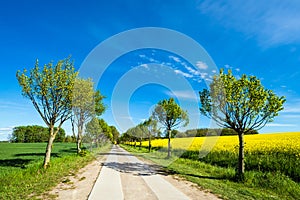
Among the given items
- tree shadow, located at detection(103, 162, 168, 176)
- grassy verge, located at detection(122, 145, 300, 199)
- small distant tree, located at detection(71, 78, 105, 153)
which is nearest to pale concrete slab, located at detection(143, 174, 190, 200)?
grassy verge, located at detection(122, 145, 300, 199)

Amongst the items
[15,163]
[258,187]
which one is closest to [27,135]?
[15,163]

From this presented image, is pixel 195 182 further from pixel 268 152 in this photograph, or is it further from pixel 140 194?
pixel 268 152

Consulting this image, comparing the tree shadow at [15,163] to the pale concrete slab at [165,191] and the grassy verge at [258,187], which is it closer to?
the pale concrete slab at [165,191]

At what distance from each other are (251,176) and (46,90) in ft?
45.4

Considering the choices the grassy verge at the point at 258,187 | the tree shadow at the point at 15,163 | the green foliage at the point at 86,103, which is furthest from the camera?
the green foliage at the point at 86,103

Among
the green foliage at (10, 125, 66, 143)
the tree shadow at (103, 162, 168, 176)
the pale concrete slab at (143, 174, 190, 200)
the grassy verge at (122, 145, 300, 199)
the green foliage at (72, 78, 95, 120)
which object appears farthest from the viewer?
the green foliage at (10, 125, 66, 143)

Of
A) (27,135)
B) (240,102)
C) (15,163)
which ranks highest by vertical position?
(240,102)

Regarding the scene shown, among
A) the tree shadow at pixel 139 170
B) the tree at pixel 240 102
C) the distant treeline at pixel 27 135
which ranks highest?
the tree at pixel 240 102

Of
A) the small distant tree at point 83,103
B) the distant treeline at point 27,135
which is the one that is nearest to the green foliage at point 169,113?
the small distant tree at point 83,103

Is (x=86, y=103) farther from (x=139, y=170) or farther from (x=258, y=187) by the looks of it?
(x=258, y=187)

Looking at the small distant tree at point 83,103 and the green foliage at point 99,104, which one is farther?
the green foliage at point 99,104

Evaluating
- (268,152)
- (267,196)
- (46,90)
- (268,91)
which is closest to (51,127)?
(46,90)

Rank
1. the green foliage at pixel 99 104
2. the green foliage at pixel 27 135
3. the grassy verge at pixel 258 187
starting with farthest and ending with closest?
the green foliage at pixel 27 135
the green foliage at pixel 99 104
the grassy verge at pixel 258 187

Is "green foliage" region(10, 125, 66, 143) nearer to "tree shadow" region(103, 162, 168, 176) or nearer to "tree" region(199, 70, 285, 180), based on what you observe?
"tree shadow" region(103, 162, 168, 176)
